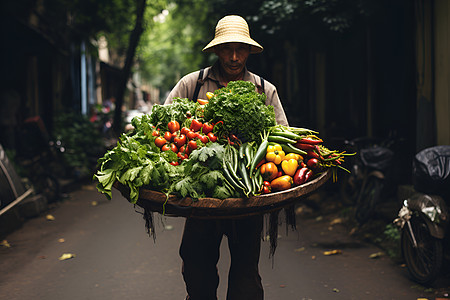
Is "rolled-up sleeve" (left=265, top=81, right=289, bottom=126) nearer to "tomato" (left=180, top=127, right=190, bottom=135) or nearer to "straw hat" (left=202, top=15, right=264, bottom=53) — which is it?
"straw hat" (left=202, top=15, right=264, bottom=53)

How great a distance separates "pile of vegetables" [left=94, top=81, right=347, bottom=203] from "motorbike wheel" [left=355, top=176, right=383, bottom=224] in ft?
13.6

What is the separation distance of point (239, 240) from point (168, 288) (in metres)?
1.95

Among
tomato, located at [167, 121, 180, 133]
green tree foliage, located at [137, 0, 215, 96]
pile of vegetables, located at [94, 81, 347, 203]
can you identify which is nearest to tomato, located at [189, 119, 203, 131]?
pile of vegetables, located at [94, 81, 347, 203]

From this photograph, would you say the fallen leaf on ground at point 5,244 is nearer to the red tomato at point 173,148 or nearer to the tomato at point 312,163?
the red tomato at point 173,148

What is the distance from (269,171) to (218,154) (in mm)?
298

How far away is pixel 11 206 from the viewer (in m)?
7.20

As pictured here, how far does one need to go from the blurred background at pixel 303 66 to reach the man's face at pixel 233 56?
0.89 meters

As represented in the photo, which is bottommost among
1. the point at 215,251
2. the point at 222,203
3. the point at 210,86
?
the point at 215,251

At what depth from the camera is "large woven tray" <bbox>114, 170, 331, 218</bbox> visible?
104 inches

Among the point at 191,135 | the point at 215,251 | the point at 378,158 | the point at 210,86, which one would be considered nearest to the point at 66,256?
the point at 215,251

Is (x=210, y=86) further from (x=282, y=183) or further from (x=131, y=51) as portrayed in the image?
(x=131, y=51)

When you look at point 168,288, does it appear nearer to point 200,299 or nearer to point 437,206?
point 200,299

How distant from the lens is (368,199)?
717cm

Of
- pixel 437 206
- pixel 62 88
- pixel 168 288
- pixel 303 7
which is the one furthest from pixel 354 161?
pixel 62 88
